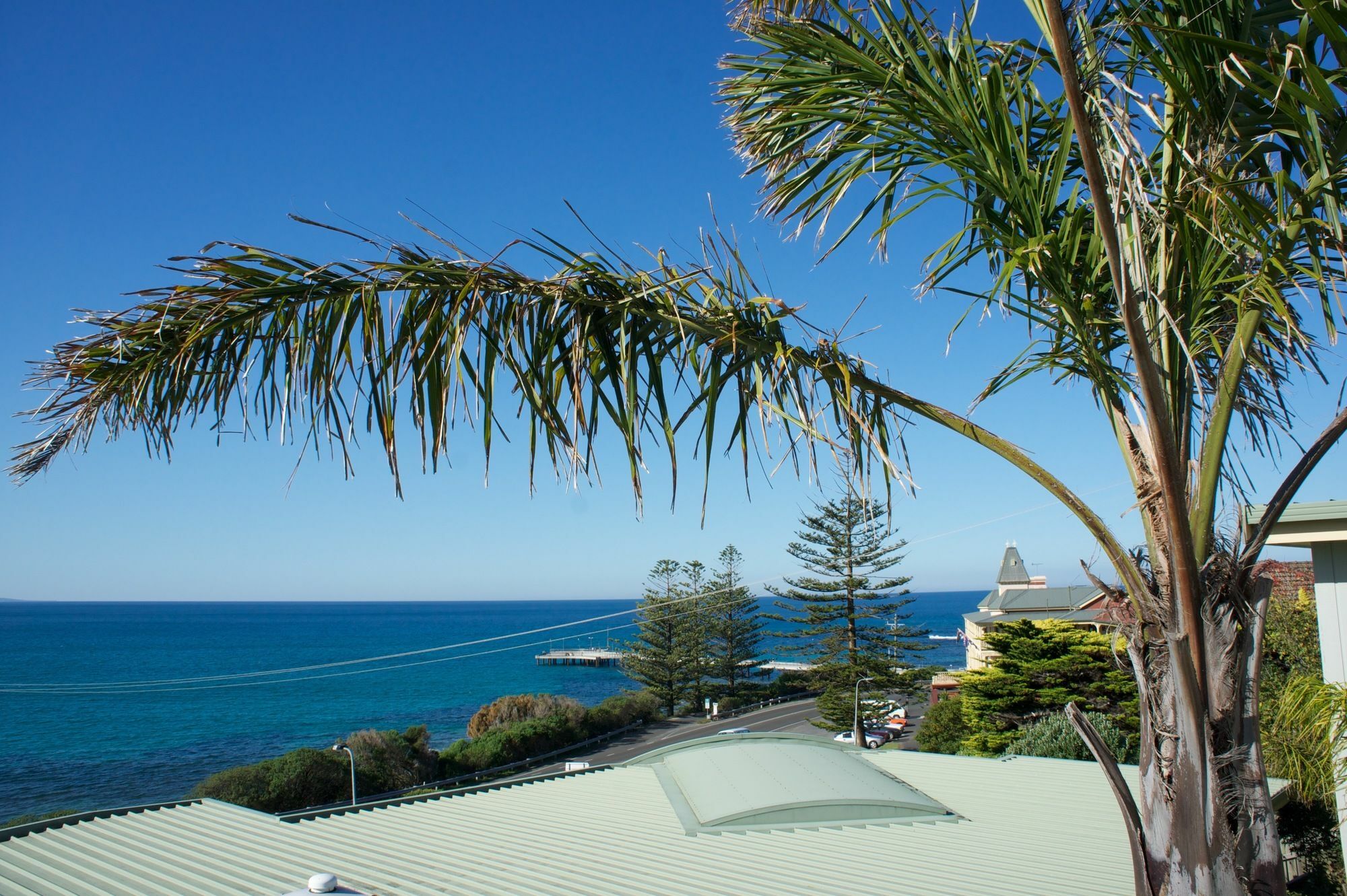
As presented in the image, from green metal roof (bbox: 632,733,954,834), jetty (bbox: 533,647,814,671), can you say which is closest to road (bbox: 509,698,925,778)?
green metal roof (bbox: 632,733,954,834)

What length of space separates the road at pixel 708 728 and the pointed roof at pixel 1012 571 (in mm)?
7857

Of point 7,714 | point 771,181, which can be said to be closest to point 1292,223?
point 771,181

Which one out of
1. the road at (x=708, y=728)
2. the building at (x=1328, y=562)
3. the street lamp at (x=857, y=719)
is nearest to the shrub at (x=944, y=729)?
the road at (x=708, y=728)

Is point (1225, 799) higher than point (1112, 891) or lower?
higher

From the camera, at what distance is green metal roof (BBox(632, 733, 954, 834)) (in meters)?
6.08

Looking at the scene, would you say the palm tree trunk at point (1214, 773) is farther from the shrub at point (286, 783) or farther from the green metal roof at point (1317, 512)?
the shrub at point (286, 783)

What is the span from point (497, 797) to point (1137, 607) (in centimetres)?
610

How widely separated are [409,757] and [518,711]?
8930 mm

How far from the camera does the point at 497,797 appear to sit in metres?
7.09

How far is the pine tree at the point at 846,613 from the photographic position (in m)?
32.5

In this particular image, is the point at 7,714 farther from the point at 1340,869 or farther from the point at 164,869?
the point at 1340,869

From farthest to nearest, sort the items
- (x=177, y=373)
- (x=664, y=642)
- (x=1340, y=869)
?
(x=664, y=642) → (x=1340, y=869) → (x=177, y=373)

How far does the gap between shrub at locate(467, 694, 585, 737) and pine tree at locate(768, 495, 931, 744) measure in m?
10.5

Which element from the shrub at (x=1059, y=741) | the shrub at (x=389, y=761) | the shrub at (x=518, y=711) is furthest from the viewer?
the shrub at (x=518, y=711)
